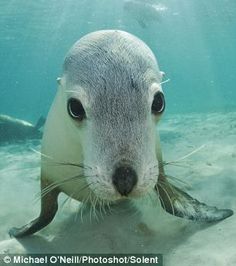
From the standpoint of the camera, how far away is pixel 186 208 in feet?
13.0

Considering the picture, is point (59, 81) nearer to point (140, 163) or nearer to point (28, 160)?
point (140, 163)

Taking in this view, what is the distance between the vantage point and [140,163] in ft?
8.41

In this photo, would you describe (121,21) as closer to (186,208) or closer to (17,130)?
(17,130)

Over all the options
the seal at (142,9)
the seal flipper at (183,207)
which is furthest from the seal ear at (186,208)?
the seal at (142,9)

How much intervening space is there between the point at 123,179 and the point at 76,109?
760 millimetres

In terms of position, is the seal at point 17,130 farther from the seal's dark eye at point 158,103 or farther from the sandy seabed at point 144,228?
the seal's dark eye at point 158,103

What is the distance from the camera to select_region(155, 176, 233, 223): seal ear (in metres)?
3.82

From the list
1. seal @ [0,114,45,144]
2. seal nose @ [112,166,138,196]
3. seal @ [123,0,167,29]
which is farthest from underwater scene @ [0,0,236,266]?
seal @ [123,0,167,29]

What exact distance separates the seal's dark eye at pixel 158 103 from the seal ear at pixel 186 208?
40.6 inches

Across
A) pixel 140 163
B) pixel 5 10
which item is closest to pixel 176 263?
pixel 140 163

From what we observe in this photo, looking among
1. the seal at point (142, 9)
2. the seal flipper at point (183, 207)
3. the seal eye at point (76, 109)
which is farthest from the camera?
the seal at point (142, 9)

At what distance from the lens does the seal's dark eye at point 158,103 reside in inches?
115

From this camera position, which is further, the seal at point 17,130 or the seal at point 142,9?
the seal at point 142,9

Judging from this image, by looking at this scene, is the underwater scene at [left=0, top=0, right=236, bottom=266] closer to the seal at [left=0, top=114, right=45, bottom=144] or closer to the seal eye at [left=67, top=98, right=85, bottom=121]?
the seal eye at [left=67, top=98, right=85, bottom=121]
